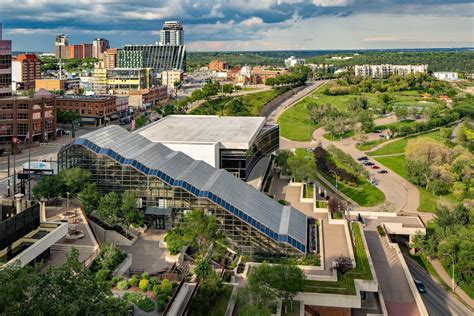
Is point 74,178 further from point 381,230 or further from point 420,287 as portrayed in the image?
point 420,287

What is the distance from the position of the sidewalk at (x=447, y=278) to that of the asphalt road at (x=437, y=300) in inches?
38.7

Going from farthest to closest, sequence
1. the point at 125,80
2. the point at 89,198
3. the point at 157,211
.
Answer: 1. the point at 125,80
2. the point at 157,211
3. the point at 89,198

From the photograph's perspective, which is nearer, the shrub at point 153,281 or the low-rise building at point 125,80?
the shrub at point 153,281

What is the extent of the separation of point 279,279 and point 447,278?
24.7 meters

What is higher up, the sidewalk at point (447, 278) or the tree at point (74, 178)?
the tree at point (74, 178)

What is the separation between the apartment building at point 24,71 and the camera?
568 feet

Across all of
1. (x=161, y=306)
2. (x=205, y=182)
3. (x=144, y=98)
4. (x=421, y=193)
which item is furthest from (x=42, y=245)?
(x=144, y=98)

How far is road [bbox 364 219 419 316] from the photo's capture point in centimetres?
3909

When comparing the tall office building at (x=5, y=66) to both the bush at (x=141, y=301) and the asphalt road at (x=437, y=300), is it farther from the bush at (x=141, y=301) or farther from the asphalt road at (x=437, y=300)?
the asphalt road at (x=437, y=300)

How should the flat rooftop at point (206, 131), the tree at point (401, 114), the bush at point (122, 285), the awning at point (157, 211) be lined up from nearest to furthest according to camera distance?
the bush at point (122, 285), the awning at point (157, 211), the flat rooftop at point (206, 131), the tree at point (401, 114)

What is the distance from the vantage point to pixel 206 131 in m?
68.8

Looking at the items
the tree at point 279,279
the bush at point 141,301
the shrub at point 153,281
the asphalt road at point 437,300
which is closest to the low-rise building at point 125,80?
the asphalt road at point 437,300

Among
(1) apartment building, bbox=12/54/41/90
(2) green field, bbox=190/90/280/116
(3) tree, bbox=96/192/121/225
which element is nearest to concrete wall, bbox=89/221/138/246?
(3) tree, bbox=96/192/121/225

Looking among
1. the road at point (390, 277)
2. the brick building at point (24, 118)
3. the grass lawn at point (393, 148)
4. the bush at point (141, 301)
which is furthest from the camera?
the grass lawn at point (393, 148)
